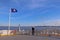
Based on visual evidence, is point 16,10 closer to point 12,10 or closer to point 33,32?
point 12,10

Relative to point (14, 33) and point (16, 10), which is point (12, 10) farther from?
point (14, 33)

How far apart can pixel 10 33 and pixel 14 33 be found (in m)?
1.56

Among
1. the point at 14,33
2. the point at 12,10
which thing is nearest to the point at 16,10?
the point at 12,10

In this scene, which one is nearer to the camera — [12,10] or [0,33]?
[0,33]

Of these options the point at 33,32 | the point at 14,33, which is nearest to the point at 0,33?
the point at 14,33

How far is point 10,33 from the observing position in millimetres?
40094

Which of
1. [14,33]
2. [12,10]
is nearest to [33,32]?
[14,33]

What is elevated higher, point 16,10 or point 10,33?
point 16,10

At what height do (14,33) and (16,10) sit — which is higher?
(16,10)

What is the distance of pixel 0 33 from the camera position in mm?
38844

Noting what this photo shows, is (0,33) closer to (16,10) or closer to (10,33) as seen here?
(10,33)

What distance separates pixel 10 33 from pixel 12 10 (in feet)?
19.6

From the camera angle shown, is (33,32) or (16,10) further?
(33,32)

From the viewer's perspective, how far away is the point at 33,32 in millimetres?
43844
